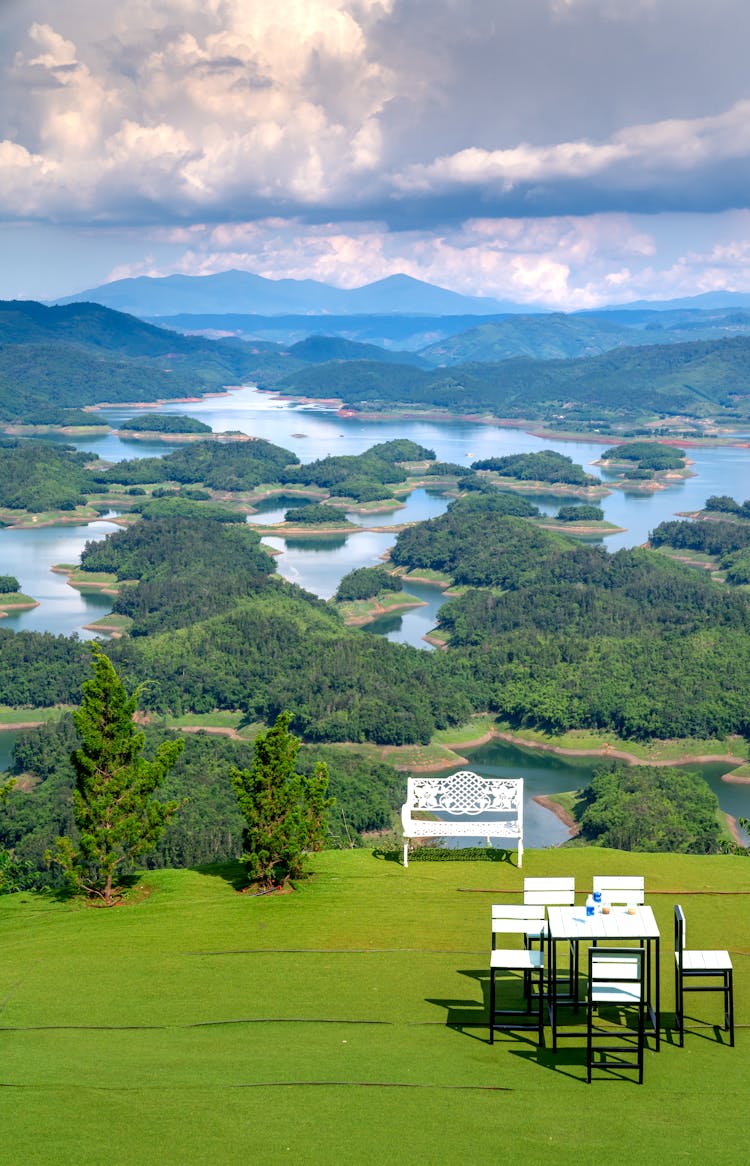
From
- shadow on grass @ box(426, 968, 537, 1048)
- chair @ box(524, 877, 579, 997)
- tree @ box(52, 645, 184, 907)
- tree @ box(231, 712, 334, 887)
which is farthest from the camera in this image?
tree @ box(52, 645, 184, 907)

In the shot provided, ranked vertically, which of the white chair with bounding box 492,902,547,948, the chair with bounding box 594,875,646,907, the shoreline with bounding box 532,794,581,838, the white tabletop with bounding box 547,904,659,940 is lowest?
the shoreline with bounding box 532,794,581,838

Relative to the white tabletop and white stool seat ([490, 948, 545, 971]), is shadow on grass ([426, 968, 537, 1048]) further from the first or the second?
the white tabletop

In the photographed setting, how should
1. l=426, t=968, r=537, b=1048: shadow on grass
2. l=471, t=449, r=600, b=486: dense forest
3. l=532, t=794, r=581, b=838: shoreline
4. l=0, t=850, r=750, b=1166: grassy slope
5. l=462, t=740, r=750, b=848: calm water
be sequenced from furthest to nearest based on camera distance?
1. l=471, t=449, r=600, b=486: dense forest
2. l=462, t=740, r=750, b=848: calm water
3. l=532, t=794, r=581, b=838: shoreline
4. l=426, t=968, r=537, b=1048: shadow on grass
5. l=0, t=850, r=750, b=1166: grassy slope

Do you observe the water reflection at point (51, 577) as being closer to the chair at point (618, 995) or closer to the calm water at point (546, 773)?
the calm water at point (546, 773)

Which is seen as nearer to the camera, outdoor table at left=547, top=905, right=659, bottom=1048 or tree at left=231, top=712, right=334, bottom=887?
outdoor table at left=547, top=905, right=659, bottom=1048

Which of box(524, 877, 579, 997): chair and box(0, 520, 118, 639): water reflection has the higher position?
box(524, 877, 579, 997): chair

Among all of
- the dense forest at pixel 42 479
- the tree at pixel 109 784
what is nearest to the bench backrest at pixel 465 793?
the tree at pixel 109 784

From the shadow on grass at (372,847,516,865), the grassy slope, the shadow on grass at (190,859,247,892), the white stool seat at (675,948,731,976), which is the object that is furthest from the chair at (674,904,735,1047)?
the shadow on grass at (190,859,247,892)
